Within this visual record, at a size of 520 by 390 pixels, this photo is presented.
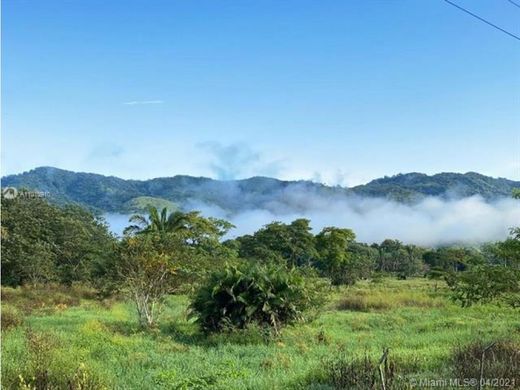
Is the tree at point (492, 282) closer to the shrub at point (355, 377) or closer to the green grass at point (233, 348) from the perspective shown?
the green grass at point (233, 348)

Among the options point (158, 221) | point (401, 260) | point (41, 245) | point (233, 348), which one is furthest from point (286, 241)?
point (233, 348)

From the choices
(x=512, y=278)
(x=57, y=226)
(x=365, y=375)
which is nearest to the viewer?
(x=365, y=375)

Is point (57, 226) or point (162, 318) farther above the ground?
point (57, 226)

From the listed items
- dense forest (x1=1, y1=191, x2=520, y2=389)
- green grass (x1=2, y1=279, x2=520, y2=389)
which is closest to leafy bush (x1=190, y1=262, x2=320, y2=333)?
dense forest (x1=1, y1=191, x2=520, y2=389)

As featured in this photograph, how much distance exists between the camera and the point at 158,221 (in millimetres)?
36844

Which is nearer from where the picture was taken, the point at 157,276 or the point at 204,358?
the point at 204,358

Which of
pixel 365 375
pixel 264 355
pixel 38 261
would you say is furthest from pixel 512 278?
pixel 38 261

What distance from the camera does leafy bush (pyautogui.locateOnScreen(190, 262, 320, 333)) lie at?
13.6 metres

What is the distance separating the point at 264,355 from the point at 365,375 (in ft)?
13.8

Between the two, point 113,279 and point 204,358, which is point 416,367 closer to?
point 204,358

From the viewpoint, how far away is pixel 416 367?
26.5ft

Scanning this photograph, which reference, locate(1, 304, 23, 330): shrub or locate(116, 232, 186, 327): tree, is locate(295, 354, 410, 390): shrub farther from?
locate(1, 304, 23, 330): shrub

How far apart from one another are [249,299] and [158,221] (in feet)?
78.8

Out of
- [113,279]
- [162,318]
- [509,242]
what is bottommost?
[162,318]
